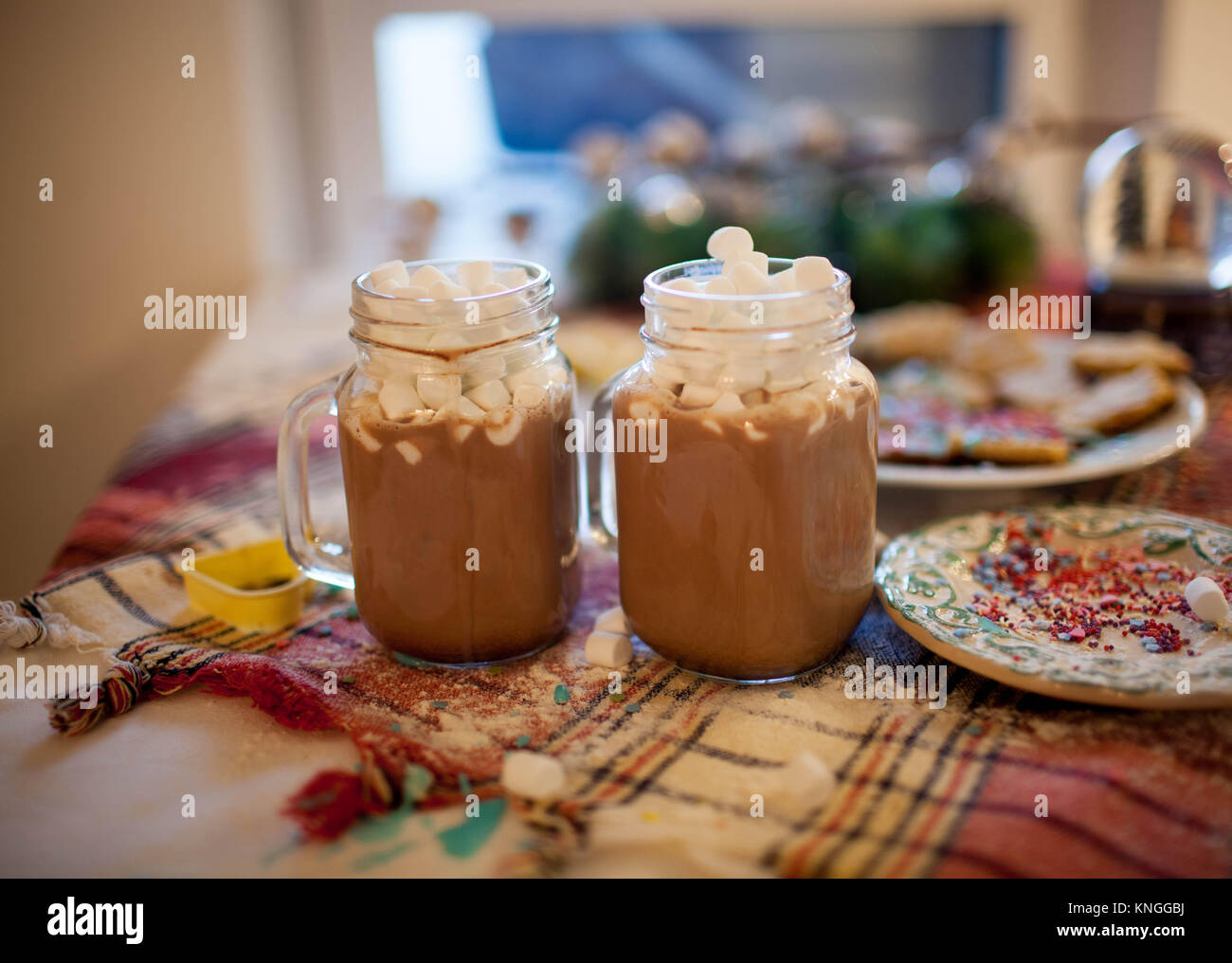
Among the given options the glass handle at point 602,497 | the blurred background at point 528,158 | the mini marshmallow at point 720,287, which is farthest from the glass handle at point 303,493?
the blurred background at point 528,158

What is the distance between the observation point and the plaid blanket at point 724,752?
648 millimetres

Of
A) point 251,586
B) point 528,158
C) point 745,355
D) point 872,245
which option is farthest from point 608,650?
point 528,158

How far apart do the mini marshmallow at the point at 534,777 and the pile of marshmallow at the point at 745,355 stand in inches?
10.1

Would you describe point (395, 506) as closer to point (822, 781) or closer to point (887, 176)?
point (822, 781)

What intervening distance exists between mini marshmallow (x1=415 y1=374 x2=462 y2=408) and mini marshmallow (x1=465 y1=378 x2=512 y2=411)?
0.01 metres

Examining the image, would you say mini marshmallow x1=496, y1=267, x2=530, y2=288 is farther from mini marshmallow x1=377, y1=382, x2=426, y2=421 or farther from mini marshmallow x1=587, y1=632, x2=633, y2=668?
mini marshmallow x1=587, y1=632, x2=633, y2=668

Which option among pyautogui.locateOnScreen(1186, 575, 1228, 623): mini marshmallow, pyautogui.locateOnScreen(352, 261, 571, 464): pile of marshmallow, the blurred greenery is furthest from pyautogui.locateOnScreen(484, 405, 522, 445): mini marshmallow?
the blurred greenery

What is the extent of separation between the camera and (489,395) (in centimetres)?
80

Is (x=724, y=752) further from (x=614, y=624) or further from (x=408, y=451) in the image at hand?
(x=408, y=451)

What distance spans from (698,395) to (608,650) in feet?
0.74

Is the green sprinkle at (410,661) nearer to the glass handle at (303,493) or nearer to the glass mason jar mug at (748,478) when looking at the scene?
the glass handle at (303,493)

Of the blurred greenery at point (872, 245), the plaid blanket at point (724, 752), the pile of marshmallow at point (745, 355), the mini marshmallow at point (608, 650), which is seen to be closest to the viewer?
the plaid blanket at point (724, 752)

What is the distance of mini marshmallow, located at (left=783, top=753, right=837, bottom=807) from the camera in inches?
26.8

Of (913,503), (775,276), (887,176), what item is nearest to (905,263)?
(887,176)
